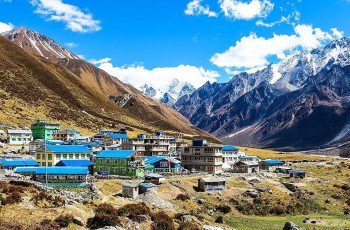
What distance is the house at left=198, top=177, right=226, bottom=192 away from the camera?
105062mm

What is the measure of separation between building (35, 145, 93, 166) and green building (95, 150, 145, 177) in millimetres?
5935

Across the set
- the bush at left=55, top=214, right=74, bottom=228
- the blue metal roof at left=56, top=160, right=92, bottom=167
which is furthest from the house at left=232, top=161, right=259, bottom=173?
the bush at left=55, top=214, right=74, bottom=228

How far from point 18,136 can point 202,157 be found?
80.0 metres

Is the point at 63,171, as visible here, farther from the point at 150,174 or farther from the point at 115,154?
the point at 115,154

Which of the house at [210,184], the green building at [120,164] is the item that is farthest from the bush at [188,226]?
the green building at [120,164]

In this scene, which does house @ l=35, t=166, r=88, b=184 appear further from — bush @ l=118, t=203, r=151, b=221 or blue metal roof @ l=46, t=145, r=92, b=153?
blue metal roof @ l=46, t=145, r=92, b=153

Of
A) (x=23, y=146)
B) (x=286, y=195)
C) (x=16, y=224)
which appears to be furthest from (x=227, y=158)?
(x=16, y=224)

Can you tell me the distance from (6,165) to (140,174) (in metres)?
32.5

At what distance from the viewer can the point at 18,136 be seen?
579ft

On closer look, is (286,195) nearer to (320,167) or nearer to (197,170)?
(197,170)

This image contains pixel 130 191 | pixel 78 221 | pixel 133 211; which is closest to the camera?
pixel 78 221

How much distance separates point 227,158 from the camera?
548 feet

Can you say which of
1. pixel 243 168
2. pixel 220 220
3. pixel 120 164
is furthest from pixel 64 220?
pixel 243 168

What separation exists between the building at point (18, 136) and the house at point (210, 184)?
313ft
